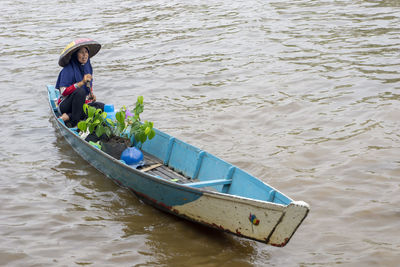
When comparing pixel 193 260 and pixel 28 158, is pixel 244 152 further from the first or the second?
pixel 28 158

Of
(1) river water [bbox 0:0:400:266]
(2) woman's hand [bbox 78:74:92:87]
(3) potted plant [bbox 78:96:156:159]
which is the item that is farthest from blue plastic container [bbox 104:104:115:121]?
(1) river water [bbox 0:0:400:266]

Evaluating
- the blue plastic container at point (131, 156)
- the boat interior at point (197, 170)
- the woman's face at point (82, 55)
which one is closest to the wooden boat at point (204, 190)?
the boat interior at point (197, 170)

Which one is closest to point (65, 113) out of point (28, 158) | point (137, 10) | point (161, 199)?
point (28, 158)

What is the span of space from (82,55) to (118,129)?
1.52 m

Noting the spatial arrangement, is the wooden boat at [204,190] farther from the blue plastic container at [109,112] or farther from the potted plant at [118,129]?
the blue plastic container at [109,112]

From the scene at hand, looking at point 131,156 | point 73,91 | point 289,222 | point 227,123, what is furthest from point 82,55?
point 289,222

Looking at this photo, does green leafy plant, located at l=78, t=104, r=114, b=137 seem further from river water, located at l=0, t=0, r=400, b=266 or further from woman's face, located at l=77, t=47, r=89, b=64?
woman's face, located at l=77, t=47, r=89, b=64

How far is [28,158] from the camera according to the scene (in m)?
7.33

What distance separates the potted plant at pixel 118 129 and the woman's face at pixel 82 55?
42.0 inches

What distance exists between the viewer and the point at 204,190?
4.73 meters

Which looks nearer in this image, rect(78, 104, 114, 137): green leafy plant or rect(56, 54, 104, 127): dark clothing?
rect(78, 104, 114, 137): green leafy plant

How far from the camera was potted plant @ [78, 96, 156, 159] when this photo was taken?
6108mm

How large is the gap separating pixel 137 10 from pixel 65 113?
999cm

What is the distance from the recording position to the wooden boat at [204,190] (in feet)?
14.2
